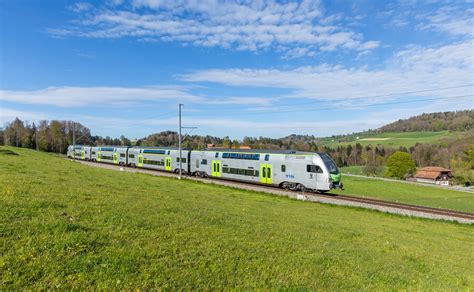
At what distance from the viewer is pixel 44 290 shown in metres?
4.70

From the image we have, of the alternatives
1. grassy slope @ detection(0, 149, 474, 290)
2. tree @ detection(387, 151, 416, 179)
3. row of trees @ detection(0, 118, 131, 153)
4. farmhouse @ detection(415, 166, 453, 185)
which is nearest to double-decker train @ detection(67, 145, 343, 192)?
grassy slope @ detection(0, 149, 474, 290)

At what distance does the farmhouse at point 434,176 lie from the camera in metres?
98.7

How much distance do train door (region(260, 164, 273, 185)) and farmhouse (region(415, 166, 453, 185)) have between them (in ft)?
298

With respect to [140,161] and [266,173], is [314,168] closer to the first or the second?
[266,173]

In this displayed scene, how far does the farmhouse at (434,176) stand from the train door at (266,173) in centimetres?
9083

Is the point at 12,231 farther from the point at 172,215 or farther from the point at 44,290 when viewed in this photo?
the point at 172,215

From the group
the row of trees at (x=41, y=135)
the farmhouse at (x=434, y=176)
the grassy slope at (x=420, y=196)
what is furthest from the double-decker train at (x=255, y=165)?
the farmhouse at (x=434, y=176)

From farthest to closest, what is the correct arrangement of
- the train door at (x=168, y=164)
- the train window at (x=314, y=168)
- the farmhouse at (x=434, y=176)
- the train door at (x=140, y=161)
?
1. the farmhouse at (x=434, y=176)
2. the train door at (x=140, y=161)
3. the train door at (x=168, y=164)
4. the train window at (x=314, y=168)

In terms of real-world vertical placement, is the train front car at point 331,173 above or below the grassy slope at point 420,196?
above

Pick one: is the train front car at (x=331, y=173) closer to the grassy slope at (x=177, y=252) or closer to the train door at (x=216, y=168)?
the train door at (x=216, y=168)

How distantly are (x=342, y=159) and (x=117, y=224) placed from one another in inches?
6073

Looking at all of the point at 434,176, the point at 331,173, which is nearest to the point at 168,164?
the point at 331,173

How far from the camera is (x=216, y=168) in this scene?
38.3m

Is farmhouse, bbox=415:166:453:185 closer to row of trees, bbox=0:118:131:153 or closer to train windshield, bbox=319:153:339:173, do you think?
train windshield, bbox=319:153:339:173
